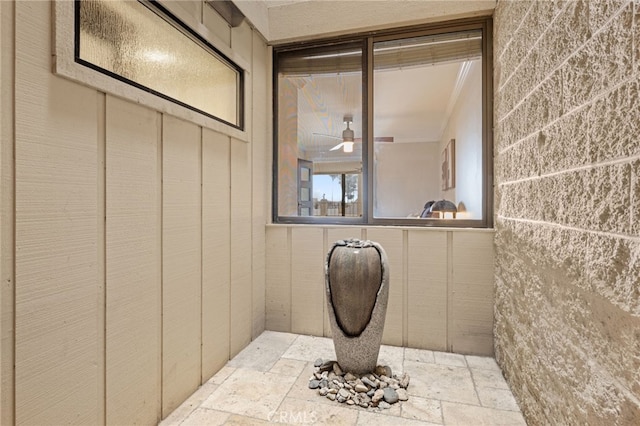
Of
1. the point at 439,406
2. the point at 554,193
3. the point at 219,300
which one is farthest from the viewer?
the point at 219,300

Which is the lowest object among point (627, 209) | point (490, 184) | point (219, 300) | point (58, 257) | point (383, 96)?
point (219, 300)

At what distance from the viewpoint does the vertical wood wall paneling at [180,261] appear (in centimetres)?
154

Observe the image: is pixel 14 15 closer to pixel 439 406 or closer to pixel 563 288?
pixel 563 288

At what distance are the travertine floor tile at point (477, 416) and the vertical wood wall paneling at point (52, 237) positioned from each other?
1482 millimetres

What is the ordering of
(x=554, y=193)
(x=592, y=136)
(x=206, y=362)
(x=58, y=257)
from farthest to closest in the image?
(x=206, y=362) → (x=554, y=193) → (x=58, y=257) → (x=592, y=136)

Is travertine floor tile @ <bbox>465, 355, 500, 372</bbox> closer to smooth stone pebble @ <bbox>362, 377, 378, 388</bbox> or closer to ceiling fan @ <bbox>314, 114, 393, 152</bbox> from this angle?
smooth stone pebble @ <bbox>362, 377, 378, 388</bbox>

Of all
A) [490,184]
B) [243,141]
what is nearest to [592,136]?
[490,184]

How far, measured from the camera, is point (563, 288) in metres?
1.11

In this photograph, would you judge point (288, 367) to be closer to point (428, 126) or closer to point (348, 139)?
point (348, 139)

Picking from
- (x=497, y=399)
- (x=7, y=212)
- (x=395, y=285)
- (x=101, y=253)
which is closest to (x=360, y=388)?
(x=497, y=399)

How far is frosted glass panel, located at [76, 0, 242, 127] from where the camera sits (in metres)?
1.22

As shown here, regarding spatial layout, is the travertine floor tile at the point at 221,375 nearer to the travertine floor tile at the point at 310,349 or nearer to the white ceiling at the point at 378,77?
the travertine floor tile at the point at 310,349

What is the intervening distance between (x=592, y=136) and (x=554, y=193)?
299 mm

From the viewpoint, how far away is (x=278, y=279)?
8.30 ft
